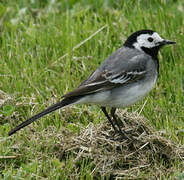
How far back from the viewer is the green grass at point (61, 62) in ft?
17.0

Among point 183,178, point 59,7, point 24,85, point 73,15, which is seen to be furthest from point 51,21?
point 183,178

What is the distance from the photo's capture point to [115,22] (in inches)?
323

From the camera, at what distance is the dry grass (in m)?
4.91

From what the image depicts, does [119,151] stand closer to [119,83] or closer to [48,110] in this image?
[119,83]

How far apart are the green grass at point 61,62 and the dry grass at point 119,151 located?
0.13 metres

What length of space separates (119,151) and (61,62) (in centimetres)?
242

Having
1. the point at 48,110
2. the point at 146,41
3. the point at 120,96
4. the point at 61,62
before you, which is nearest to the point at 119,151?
the point at 120,96

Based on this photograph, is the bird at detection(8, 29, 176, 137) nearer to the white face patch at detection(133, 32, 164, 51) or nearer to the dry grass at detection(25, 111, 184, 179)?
the white face patch at detection(133, 32, 164, 51)

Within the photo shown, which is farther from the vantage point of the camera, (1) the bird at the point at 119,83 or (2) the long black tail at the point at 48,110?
(1) the bird at the point at 119,83

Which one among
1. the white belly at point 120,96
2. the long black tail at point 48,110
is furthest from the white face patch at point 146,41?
the long black tail at point 48,110

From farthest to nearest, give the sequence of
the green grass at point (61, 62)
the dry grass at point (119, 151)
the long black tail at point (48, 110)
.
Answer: the green grass at point (61, 62), the long black tail at point (48, 110), the dry grass at point (119, 151)

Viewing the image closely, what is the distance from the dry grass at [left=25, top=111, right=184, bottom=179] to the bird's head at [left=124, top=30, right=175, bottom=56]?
92 cm

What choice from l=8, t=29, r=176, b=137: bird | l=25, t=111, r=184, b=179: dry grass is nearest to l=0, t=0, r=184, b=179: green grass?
l=25, t=111, r=184, b=179: dry grass

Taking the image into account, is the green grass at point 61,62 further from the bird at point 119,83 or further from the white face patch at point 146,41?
the white face patch at point 146,41
